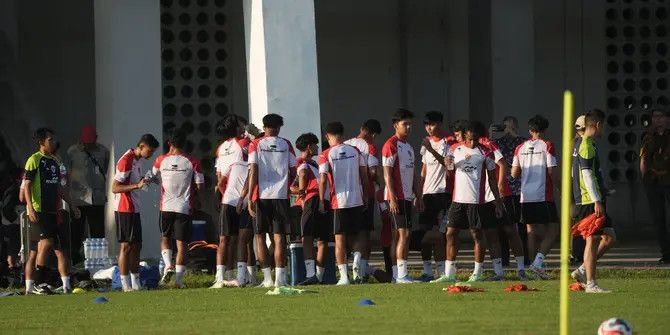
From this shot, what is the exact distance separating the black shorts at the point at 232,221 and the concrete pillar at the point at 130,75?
3.35 meters

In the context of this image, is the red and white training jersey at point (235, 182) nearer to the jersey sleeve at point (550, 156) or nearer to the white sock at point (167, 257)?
the white sock at point (167, 257)

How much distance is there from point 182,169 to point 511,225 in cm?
360

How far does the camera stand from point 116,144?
73.0 ft

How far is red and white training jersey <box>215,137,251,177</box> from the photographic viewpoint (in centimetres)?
1941

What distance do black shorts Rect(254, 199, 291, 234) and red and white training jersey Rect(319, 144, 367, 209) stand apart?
0.65 meters

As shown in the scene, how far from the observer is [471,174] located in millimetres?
19078

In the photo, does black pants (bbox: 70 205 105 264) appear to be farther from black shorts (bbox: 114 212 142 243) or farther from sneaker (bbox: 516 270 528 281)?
sneaker (bbox: 516 270 528 281)

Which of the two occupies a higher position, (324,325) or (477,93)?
(477,93)

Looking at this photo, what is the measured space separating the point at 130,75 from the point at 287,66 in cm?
226

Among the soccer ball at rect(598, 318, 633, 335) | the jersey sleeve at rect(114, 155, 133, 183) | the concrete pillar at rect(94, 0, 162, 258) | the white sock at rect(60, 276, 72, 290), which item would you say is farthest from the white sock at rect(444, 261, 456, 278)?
the soccer ball at rect(598, 318, 633, 335)

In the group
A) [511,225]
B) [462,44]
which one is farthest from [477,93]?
[511,225]

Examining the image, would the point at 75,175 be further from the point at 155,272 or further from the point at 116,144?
the point at 155,272

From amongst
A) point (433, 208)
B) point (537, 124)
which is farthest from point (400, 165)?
point (537, 124)

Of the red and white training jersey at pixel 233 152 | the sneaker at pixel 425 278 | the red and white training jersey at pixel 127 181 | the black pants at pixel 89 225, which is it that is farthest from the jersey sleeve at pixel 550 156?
the black pants at pixel 89 225
